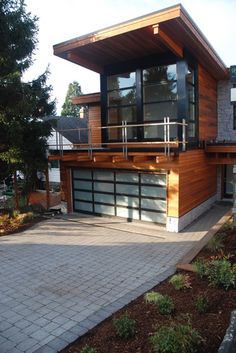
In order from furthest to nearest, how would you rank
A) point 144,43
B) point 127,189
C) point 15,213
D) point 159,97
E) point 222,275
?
1. point 15,213
2. point 127,189
3. point 159,97
4. point 144,43
5. point 222,275

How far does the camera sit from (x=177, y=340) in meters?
3.88

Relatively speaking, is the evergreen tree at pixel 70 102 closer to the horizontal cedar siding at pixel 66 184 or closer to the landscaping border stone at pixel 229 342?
the horizontal cedar siding at pixel 66 184

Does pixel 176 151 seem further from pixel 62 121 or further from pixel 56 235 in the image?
pixel 62 121

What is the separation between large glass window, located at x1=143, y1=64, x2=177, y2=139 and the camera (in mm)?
12023

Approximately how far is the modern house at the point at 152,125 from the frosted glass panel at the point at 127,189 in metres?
0.04

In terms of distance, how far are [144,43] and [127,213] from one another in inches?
251

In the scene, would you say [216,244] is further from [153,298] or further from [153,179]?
[153,179]

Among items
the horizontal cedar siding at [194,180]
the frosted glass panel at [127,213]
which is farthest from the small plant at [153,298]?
the frosted glass panel at [127,213]

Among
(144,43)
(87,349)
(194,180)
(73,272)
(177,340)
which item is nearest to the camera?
(177,340)

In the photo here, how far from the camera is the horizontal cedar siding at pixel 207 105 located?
13.3 metres

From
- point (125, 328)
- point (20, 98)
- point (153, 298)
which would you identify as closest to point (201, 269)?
point (153, 298)

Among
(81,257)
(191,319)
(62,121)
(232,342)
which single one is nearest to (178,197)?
(81,257)

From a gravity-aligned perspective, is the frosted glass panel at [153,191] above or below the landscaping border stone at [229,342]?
above

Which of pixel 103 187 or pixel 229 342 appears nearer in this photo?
pixel 229 342
